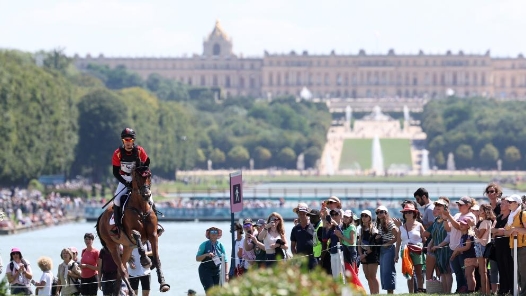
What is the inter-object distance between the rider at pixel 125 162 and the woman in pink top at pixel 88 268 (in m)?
1.31

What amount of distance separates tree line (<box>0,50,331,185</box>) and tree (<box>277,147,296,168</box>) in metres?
0.06

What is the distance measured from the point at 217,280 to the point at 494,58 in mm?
153567

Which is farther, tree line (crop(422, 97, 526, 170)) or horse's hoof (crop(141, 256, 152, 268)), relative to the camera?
tree line (crop(422, 97, 526, 170))

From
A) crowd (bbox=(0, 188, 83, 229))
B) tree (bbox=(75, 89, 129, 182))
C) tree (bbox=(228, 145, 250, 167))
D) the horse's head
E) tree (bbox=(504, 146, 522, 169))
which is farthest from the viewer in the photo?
tree (bbox=(228, 145, 250, 167))

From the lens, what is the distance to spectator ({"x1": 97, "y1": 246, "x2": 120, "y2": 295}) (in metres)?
15.7

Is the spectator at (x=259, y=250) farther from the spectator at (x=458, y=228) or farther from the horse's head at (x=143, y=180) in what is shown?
the horse's head at (x=143, y=180)

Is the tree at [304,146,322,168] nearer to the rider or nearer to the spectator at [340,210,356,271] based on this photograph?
the spectator at [340,210,356,271]

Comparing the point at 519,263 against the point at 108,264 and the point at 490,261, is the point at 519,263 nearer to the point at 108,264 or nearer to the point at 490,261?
the point at 490,261

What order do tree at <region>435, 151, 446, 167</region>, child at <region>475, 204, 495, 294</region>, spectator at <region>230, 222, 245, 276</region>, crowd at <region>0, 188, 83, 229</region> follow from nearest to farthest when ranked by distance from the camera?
child at <region>475, 204, 495, 294</region> → spectator at <region>230, 222, 245, 276</region> → crowd at <region>0, 188, 83, 229</region> → tree at <region>435, 151, 446, 167</region>

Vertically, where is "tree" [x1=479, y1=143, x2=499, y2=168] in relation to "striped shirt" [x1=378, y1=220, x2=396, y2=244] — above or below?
above

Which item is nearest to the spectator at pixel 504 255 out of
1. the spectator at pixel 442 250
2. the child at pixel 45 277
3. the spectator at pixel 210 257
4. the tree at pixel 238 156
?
the spectator at pixel 442 250

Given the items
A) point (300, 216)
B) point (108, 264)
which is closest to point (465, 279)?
point (300, 216)

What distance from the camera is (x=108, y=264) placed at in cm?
1576

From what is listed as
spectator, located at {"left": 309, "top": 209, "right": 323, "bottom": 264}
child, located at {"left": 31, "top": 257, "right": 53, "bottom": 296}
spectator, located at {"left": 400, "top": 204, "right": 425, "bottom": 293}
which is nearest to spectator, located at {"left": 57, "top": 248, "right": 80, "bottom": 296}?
child, located at {"left": 31, "top": 257, "right": 53, "bottom": 296}
